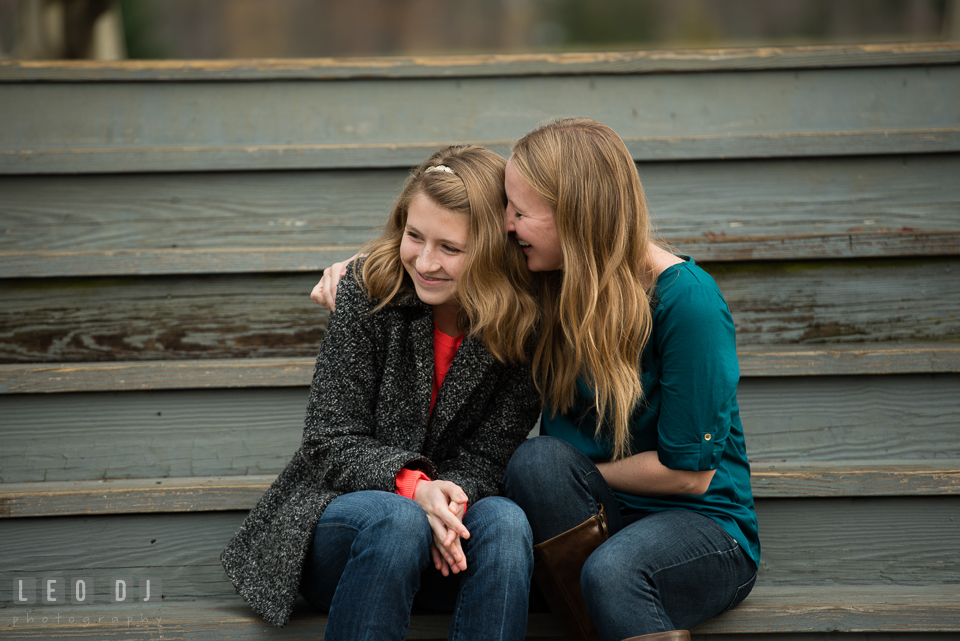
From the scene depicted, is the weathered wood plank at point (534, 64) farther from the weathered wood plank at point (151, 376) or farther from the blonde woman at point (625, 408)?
the weathered wood plank at point (151, 376)

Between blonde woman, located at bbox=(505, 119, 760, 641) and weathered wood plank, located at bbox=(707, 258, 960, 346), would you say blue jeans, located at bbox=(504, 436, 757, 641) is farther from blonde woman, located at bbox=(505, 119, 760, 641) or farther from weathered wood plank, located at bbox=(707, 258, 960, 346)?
weathered wood plank, located at bbox=(707, 258, 960, 346)

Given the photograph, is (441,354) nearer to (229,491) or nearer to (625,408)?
(625,408)

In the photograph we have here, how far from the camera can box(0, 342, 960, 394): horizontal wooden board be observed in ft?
4.55

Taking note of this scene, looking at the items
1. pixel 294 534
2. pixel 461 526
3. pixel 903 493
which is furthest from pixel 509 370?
pixel 903 493

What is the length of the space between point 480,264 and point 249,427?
2.11 feet

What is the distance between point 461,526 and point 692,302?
0.49 metres

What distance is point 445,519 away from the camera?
1.06 meters

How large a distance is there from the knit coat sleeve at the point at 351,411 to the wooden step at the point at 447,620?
25cm

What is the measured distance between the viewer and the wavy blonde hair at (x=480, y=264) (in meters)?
1.15

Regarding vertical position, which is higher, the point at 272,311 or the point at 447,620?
the point at 272,311

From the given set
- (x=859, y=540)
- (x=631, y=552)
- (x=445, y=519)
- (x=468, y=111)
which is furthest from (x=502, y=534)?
(x=468, y=111)

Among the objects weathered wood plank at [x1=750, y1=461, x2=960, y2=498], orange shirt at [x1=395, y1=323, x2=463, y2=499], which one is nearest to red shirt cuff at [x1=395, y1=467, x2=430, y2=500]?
orange shirt at [x1=395, y1=323, x2=463, y2=499]

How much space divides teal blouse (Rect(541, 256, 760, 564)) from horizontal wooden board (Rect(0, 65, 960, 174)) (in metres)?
0.60

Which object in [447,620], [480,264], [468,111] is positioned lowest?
[447,620]
